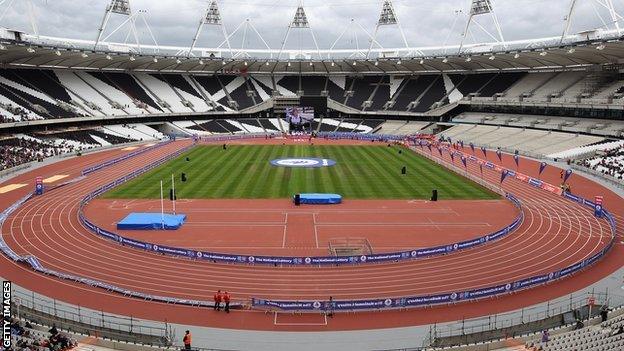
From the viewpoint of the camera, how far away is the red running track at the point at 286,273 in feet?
65.7

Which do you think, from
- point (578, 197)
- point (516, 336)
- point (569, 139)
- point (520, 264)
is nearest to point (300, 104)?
point (569, 139)

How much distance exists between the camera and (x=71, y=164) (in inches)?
2250

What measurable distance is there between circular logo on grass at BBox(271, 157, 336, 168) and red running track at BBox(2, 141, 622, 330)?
2715cm

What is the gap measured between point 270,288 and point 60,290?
8.75 m

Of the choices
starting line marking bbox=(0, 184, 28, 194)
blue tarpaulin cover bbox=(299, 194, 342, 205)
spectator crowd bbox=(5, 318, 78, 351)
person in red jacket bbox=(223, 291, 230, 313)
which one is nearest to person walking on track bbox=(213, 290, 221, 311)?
person in red jacket bbox=(223, 291, 230, 313)

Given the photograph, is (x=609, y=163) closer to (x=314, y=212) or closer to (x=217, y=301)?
(x=314, y=212)

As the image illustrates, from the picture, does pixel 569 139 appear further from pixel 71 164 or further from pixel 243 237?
pixel 71 164

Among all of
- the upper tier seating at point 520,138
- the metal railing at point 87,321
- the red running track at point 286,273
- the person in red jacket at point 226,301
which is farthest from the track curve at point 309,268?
the upper tier seating at point 520,138

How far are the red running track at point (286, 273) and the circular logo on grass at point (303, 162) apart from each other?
1069 inches

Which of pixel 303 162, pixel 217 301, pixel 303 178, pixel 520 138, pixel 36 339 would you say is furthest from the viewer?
pixel 520 138

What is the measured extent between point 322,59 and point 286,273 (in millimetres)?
81816

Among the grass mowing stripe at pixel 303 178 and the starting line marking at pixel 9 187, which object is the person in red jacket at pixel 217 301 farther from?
the starting line marking at pixel 9 187

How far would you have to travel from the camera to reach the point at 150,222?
1203 inches

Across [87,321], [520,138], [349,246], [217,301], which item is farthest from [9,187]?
[520,138]
